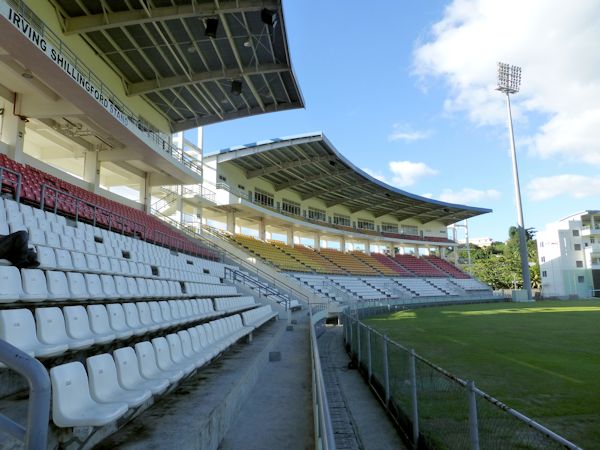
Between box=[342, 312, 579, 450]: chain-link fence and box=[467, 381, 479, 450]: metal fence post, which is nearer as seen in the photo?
box=[342, 312, 579, 450]: chain-link fence

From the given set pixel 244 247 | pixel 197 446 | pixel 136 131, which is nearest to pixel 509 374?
pixel 197 446

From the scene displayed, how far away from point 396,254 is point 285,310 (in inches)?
1317

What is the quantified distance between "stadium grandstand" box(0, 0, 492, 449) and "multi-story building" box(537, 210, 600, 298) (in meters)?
17.8

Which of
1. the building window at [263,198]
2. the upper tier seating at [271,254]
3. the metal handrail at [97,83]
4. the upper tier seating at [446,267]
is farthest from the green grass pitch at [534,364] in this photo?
the upper tier seating at [446,267]

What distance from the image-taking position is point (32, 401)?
5.08 ft

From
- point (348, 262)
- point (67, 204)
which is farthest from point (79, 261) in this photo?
point (348, 262)

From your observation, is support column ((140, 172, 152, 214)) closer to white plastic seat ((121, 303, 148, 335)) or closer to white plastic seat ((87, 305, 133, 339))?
white plastic seat ((121, 303, 148, 335))

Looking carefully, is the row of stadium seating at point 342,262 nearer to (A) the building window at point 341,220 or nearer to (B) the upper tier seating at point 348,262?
(B) the upper tier seating at point 348,262

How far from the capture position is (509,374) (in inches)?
270

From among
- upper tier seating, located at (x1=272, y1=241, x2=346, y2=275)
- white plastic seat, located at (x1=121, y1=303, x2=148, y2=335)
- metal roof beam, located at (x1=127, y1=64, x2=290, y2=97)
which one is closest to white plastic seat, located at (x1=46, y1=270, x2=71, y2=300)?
white plastic seat, located at (x1=121, y1=303, x2=148, y2=335)

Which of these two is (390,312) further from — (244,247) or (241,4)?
(241,4)

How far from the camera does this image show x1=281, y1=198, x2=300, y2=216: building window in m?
32.9

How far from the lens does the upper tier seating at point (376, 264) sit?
124ft

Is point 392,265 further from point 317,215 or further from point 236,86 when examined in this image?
point 236,86
